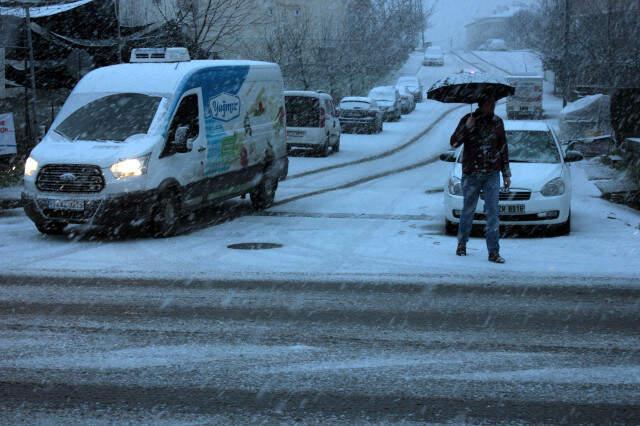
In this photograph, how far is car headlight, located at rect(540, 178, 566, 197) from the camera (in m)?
12.2

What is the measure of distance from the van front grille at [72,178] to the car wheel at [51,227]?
0.54 m

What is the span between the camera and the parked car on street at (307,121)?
89.4 feet

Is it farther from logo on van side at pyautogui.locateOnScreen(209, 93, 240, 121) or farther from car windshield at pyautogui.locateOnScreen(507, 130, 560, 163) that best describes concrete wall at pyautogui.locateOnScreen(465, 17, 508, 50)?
logo on van side at pyautogui.locateOnScreen(209, 93, 240, 121)

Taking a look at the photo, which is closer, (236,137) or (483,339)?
(483,339)

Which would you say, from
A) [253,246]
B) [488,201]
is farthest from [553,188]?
[253,246]

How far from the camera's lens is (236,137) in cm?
1440

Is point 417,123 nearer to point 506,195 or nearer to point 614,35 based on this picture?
point 614,35

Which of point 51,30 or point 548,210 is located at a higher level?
point 51,30

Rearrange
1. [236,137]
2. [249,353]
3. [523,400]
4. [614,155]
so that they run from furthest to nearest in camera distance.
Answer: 1. [614,155]
2. [236,137]
3. [249,353]
4. [523,400]

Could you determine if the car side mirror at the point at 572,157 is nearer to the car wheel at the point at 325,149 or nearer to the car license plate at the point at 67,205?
the car license plate at the point at 67,205

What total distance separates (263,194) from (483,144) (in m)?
6.33

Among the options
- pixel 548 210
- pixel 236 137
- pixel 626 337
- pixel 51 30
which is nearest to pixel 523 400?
pixel 626 337

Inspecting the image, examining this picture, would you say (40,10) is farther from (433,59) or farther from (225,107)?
(433,59)

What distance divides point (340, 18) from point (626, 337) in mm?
63215
